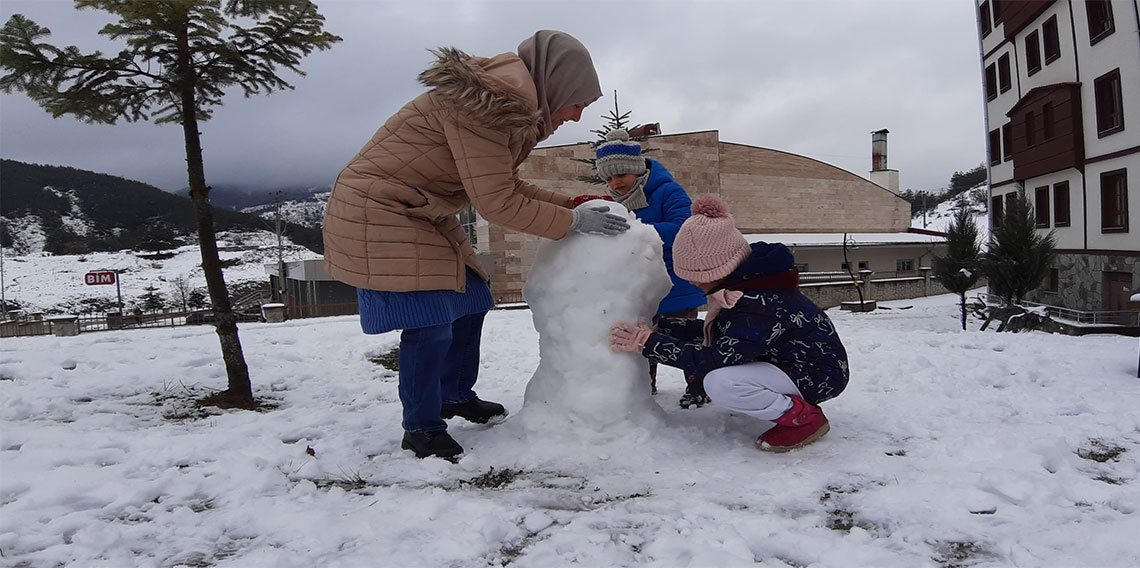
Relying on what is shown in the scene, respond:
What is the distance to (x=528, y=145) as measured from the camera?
8.97ft

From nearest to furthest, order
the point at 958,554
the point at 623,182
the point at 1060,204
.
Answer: the point at 958,554
the point at 623,182
the point at 1060,204

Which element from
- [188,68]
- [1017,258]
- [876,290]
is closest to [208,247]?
[188,68]

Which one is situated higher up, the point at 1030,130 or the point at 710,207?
the point at 1030,130

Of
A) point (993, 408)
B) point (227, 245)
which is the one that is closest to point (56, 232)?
point (227, 245)

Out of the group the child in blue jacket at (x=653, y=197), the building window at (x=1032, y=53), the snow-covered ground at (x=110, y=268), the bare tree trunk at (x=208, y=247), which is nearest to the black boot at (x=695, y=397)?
the child in blue jacket at (x=653, y=197)

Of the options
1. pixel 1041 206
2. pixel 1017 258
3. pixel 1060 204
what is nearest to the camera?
pixel 1017 258

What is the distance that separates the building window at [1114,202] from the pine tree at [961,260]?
2.54 m

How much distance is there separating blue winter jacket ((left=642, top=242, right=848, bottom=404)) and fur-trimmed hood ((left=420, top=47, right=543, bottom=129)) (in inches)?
44.2

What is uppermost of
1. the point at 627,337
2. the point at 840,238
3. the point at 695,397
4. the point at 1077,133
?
the point at 1077,133

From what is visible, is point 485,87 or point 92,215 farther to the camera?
point 92,215

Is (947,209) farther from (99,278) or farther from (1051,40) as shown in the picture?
(99,278)

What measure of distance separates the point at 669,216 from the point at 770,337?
127 cm

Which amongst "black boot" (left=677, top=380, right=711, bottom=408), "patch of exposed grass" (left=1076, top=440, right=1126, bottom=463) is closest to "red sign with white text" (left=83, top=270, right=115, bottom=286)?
"black boot" (left=677, top=380, right=711, bottom=408)

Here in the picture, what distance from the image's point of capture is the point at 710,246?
2.63 m
